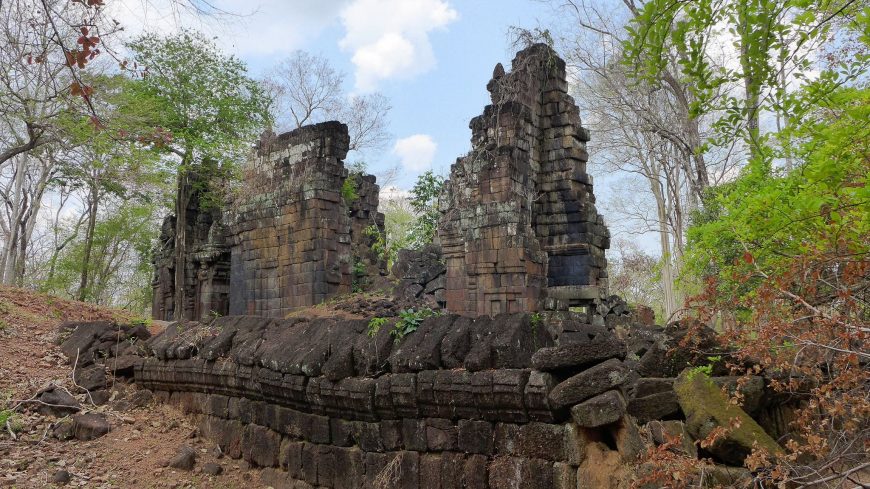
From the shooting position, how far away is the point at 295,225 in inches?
663

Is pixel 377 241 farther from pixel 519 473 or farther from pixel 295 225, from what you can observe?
pixel 519 473

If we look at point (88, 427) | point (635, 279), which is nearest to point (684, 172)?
point (635, 279)

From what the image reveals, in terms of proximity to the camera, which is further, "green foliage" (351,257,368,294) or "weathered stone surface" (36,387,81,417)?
"green foliage" (351,257,368,294)

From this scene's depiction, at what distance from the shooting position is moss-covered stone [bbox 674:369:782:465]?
137 inches

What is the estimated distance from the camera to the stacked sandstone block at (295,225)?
53.9 feet

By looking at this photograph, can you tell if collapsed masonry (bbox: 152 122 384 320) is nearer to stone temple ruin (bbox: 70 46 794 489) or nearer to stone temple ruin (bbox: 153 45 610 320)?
stone temple ruin (bbox: 153 45 610 320)

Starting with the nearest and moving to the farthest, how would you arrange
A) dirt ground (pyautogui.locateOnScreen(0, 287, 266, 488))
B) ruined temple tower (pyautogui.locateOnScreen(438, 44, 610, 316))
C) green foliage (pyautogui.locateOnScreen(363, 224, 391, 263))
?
dirt ground (pyautogui.locateOnScreen(0, 287, 266, 488))
ruined temple tower (pyautogui.locateOnScreen(438, 44, 610, 316))
green foliage (pyautogui.locateOnScreen(363, 224, 391, 263))

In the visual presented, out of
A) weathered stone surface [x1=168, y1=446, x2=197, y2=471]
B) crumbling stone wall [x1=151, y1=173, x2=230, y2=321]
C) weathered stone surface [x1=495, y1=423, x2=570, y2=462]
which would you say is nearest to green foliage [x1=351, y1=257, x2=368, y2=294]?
crumbling stone wall [x1=151, y1=173, x2=230, y2=321]

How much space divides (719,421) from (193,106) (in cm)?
2397

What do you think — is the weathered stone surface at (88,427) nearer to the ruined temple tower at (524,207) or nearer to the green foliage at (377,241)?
the ruined temple tower at (524,207)

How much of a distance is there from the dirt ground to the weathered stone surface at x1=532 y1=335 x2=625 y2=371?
309 cm

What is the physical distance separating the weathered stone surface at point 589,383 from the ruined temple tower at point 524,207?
10.1 metres

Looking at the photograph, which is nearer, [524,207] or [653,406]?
[653,406]

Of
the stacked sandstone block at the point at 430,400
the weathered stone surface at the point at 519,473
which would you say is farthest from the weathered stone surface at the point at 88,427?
the weathered stone surface at the point at 519,473
